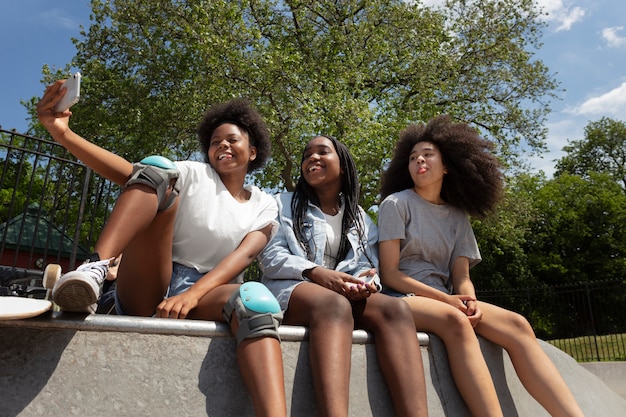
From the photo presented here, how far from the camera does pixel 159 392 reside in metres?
1.73

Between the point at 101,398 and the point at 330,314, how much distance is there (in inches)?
33.5

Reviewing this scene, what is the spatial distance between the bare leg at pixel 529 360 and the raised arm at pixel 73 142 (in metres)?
1.91

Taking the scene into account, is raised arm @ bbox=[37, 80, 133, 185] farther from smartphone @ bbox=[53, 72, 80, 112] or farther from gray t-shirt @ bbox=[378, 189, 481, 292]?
gray t-shirt @ bbox=[378, 189, 481, 292]

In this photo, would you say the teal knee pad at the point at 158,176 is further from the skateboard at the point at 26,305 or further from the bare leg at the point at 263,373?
the bare leg at the point at 263,373

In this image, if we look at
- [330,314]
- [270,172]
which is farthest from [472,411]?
[270,172]

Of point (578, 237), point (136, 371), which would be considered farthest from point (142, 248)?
point (578, 237)

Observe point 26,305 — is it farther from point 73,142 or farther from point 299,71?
point 299,71

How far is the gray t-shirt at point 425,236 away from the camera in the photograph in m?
2.97

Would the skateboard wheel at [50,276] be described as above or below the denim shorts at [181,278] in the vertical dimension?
below

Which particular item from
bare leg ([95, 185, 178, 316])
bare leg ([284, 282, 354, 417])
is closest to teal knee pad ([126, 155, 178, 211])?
bare leg ([95, 185, 178, 316])

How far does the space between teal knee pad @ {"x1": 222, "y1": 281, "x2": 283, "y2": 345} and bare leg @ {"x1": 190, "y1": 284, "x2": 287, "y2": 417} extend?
26mm

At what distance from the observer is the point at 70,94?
2152mm

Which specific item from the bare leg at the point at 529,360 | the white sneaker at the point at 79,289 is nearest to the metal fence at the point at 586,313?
the bare leg at the point at 529,360

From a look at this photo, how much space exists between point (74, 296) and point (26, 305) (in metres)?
0.14
